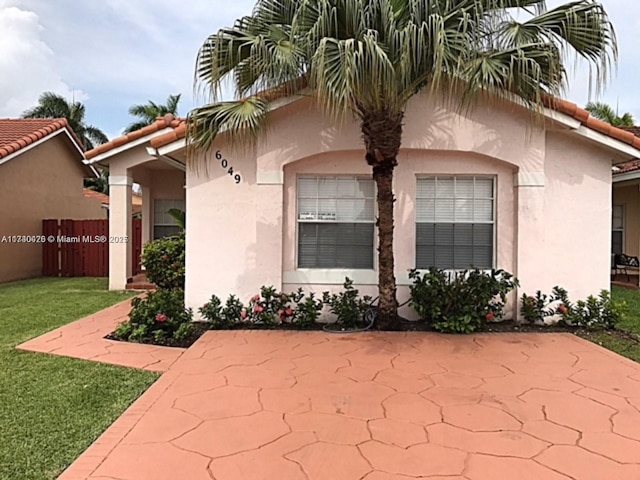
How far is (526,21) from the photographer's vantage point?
738 cm

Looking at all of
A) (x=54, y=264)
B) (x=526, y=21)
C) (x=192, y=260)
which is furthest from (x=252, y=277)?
(x=54, y=264)

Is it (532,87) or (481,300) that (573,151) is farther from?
(481,300)

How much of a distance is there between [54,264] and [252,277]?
1397 cm

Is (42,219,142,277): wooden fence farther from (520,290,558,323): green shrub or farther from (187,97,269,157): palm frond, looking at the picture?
(520,290,558,323): green shrub

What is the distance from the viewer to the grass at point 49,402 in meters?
3.95

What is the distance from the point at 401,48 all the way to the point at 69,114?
39.3 m

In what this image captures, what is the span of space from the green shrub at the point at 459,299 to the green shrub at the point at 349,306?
1047mm

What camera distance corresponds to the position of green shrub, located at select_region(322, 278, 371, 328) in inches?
342

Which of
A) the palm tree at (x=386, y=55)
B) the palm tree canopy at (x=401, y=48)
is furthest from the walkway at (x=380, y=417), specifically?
the palm tree canopy at (x=401, y=48)

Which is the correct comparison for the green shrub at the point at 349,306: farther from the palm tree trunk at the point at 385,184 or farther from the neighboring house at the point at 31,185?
the neighboring house at the point at 31,185

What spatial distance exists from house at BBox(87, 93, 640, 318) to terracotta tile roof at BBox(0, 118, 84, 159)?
10.5 metres

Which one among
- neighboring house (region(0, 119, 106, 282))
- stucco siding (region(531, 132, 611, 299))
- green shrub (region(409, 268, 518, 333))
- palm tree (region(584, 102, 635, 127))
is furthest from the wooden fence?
palm tree (region(584, 102, 635, 127))

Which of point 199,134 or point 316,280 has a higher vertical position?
point 199,134

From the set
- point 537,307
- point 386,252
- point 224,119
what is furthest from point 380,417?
point 224,119
